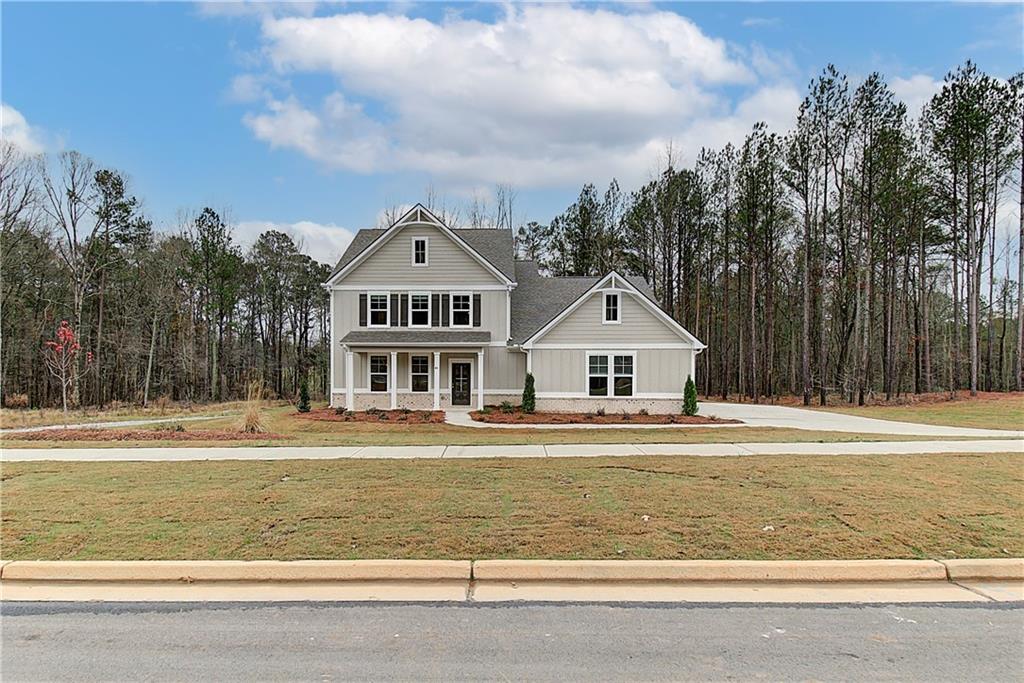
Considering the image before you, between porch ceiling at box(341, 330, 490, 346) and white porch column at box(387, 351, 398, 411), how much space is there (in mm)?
785

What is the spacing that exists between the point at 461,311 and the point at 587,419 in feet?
25.0

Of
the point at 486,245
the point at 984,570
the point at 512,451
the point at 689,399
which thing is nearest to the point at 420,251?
the point at 486,245

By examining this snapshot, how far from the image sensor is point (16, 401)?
33.6m

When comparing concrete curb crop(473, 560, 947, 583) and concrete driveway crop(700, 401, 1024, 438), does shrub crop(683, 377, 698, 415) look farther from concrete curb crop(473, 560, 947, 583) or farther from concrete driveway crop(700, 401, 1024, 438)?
concrete curb crop(473, 560, 947, 583)

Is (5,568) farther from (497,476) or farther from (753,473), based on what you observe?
(753,473)

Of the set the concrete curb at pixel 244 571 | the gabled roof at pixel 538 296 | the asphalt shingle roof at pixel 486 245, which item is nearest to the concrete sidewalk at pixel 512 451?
the concrete curb at pixel 244 571

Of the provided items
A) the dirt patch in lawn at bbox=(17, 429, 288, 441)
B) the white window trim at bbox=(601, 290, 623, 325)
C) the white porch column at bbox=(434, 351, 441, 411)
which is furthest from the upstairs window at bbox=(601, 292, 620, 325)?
the dirt patch in lawn at bbox=(17, 429, 288, 441)

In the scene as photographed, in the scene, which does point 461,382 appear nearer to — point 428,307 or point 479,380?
point 479,380

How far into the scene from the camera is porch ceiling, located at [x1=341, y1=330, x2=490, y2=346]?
78.6 ft

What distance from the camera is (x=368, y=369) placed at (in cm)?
2542

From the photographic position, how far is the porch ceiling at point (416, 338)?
2397 centimetres

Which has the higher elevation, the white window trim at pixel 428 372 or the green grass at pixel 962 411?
the white window trim at pixel 428 372

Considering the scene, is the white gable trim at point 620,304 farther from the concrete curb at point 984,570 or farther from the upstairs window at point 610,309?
the concrete curb at point 984,570

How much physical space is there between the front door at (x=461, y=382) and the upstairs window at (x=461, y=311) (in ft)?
5.47
